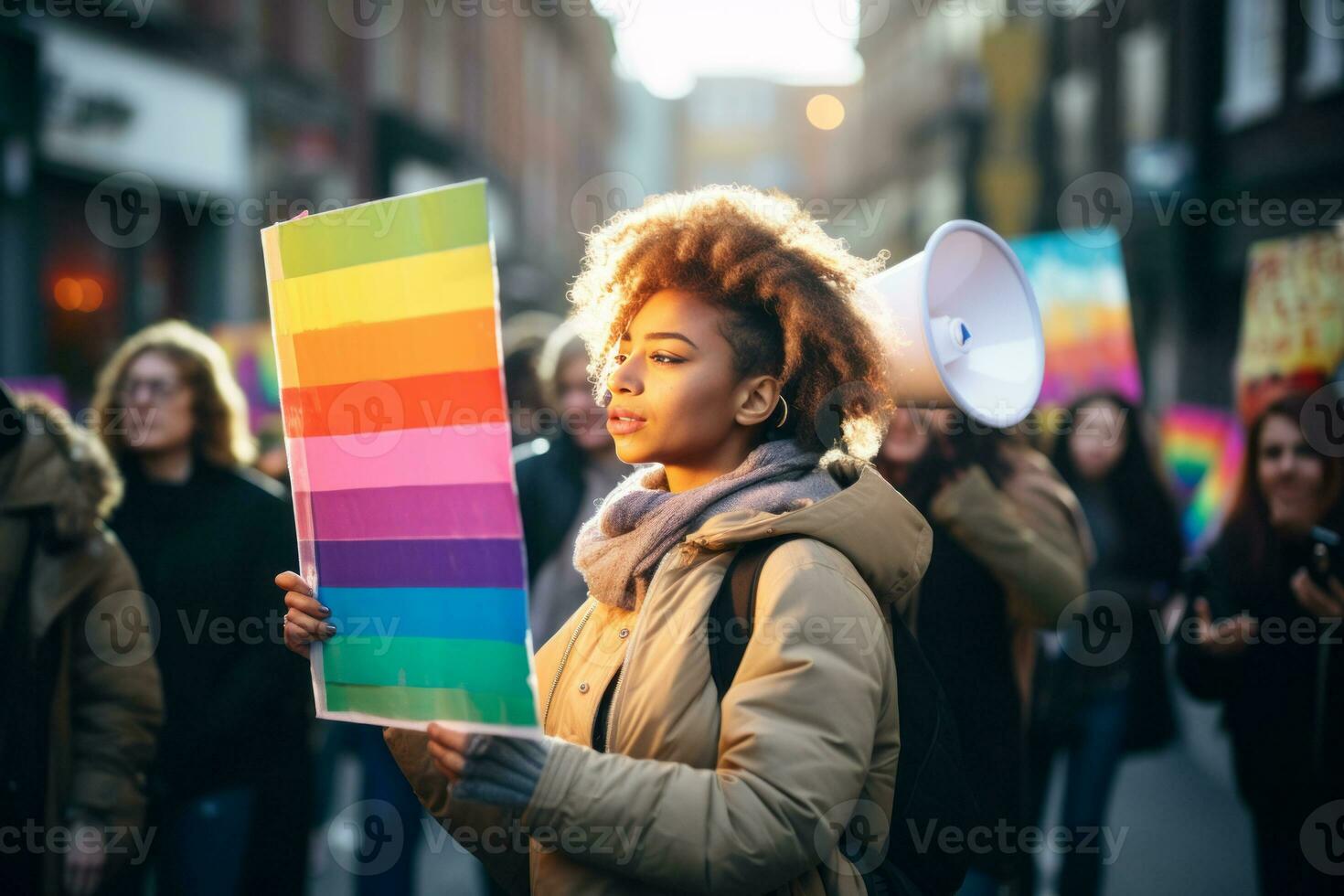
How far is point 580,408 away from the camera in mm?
4285

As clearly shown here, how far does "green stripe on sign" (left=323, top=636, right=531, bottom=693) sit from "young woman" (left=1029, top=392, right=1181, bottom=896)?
2.93 metres

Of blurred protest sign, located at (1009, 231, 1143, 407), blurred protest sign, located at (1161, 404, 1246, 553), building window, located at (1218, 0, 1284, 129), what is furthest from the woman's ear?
building window, located at (1218, 0, 1284, 129)

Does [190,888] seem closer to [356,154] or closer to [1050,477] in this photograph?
[1050,477]

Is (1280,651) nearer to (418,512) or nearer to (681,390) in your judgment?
(681,390)

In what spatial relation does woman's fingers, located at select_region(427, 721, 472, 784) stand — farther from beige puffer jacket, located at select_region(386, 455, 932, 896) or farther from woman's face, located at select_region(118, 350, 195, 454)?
woman's face, located at select_region(118, 350, 195, 454)

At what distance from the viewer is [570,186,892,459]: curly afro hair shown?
2004mm

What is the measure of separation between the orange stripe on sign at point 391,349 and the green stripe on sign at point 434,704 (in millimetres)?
468

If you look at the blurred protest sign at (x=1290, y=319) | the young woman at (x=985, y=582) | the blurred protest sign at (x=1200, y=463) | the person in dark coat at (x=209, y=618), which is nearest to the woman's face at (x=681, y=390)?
the young woman at (x=985, y=582)

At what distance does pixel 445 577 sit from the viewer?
174 cm

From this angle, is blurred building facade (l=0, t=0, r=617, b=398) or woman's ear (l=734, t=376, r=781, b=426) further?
blurred building facade (l=0, t=0, r=617, b=398)

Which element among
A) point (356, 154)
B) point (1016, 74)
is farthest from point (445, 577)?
point (1016, 74)

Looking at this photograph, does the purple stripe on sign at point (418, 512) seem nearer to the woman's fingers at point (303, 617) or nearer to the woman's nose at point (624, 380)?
the woman's fingers at point (303, 617)

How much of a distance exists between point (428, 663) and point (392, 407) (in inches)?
15.2

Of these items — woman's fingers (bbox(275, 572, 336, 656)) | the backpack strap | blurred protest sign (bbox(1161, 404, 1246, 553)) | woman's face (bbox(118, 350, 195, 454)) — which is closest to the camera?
the backpack strap
